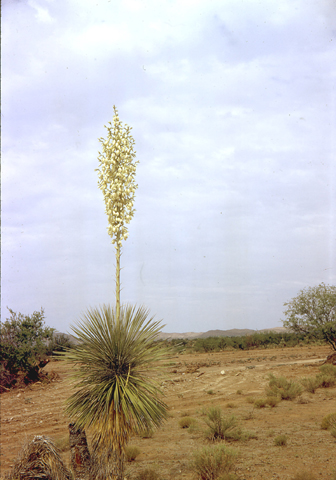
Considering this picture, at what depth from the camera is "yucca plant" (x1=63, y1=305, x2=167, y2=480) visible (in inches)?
183

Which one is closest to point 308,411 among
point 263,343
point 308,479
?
point 308,479

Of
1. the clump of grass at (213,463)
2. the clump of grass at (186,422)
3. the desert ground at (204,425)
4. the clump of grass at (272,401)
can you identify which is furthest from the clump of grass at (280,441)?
the clump of grass at (272,401)

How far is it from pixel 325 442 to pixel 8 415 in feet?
31.6

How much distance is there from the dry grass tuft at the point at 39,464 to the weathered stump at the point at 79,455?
212 mm

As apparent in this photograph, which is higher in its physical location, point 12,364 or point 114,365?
point 114,365

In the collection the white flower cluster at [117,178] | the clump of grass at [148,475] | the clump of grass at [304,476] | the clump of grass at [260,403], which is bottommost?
the clump of grass at [260,403]

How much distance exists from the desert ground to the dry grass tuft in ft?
0.84

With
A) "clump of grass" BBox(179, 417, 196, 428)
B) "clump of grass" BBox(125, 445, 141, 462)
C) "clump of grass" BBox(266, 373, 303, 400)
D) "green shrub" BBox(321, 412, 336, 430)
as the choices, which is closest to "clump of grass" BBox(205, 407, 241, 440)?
"clump of grass" BBox(179, 417, 196, 428)

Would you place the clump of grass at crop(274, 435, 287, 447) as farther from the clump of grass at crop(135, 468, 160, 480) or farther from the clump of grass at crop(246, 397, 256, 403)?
the clump of grass at crop(246, 397, 256, 403)

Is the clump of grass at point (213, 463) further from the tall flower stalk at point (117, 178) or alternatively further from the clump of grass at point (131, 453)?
the tall flower stalk at point (117, 178)

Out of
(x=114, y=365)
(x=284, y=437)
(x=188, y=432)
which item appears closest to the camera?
(x=114, y=365)

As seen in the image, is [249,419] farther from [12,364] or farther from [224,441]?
[12,364]

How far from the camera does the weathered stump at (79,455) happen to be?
528 centimetres

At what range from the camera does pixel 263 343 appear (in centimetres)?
3509
